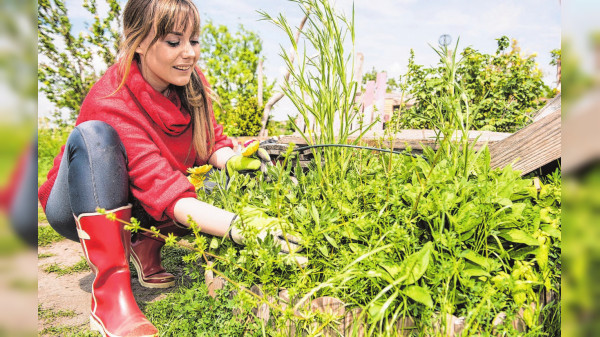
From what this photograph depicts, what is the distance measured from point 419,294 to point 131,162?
4.13ft

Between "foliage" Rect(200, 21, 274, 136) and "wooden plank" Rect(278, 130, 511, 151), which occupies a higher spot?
"foliage" Rect(200, 21, 274, 136)

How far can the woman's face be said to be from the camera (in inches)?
69.4

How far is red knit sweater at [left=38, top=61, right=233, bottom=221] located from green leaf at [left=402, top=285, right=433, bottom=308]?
3.12 ft

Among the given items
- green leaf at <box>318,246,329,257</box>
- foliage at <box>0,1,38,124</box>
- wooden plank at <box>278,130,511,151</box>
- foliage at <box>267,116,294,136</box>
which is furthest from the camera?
foliage at <box>267,116,294,136</box>

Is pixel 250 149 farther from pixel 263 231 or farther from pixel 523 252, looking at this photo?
pixel 523 252

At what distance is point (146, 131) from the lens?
182 centimetres

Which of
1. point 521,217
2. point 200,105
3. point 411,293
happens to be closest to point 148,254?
point 200,105

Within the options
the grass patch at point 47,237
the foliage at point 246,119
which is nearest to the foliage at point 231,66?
the foliage at point 246,119

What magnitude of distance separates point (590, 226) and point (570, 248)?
0.11 feet

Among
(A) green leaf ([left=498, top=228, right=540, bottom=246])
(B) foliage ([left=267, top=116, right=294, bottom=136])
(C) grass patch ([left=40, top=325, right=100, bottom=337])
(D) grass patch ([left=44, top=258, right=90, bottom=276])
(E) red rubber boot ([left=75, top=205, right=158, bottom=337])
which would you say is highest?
(B) foliage ([left=267, top=116, right=294, bottom=136])

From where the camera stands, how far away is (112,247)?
163 centimetres

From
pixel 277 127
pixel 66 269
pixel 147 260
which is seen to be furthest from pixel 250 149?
pixel 277 127

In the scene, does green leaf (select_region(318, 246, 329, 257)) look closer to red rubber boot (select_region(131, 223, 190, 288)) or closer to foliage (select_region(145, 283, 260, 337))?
foliage (select_region(145, 283, 260, 337))

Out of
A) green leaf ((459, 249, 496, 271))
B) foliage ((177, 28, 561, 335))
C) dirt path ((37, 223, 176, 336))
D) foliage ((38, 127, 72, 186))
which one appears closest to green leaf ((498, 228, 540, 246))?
foliage ((177, 28, 561, 335))
